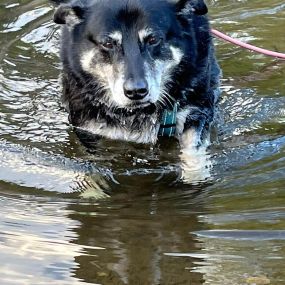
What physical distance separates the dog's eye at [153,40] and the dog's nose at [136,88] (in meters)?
0.37

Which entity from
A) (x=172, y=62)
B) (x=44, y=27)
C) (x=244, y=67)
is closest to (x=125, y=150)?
(x=172, y=62)

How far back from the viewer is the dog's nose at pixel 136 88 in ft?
14.1

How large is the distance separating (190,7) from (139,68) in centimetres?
80

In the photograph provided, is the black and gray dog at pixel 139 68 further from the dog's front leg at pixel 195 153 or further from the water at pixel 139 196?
the water at pixel 139 196

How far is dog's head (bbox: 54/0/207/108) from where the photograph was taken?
14.6 ft

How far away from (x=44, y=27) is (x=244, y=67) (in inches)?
101

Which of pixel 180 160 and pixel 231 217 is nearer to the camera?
pixel 231 217

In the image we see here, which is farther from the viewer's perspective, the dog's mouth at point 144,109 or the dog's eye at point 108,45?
the dog's mouth at point 144,109

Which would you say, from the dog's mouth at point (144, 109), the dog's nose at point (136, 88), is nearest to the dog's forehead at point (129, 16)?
the dog's nose at point (136, 88)

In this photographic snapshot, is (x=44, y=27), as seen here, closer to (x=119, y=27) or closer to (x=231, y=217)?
(x=119, y=27)

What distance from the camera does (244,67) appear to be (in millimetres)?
6543

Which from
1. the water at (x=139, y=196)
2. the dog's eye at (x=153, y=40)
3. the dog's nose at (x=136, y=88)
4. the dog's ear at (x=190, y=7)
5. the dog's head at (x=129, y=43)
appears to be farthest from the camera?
the dog's ear at (x=190, y=7)

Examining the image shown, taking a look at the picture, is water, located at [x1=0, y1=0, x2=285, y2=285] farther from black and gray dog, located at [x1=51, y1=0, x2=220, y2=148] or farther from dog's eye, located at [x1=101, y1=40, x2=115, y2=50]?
dog's eye, located at [x1=101, y1=40, x2=115, y2=50]

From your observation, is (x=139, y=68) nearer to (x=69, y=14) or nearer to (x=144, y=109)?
(x=144, y=109)
